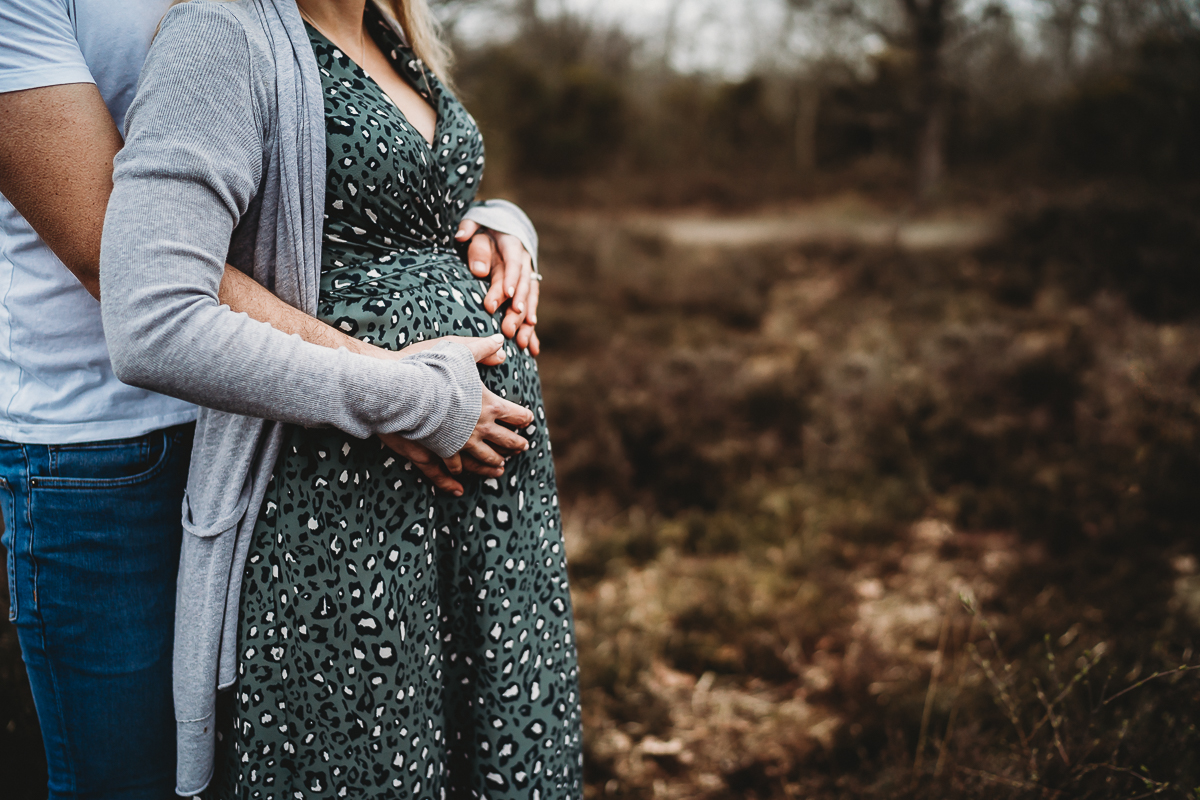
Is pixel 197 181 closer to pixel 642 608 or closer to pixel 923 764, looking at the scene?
pixel 923 764

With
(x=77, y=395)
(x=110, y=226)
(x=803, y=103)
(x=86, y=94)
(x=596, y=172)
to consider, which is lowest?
(x=77, y=395)

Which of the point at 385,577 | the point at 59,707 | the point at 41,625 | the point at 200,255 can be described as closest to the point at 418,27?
the point at 200,255

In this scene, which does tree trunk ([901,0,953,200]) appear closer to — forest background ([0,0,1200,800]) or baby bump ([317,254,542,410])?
forest background ([0,0,1200,800])

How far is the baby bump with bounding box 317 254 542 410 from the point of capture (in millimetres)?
1117

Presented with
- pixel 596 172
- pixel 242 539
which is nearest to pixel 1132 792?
pixel 242 539

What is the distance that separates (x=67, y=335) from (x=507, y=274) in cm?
69

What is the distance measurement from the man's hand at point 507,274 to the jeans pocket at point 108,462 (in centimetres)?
56

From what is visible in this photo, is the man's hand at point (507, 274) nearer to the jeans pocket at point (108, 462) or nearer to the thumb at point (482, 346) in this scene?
the thumb at point (482, 346)

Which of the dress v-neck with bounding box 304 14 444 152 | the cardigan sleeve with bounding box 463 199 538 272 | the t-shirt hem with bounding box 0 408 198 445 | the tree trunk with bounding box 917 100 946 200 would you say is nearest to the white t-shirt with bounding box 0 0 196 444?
the t-shirt hem with bounding box 0 408 198 445

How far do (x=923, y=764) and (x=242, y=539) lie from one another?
1941mm

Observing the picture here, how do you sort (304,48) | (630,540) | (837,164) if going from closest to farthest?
(304,48) < (630,540) < (837,164)

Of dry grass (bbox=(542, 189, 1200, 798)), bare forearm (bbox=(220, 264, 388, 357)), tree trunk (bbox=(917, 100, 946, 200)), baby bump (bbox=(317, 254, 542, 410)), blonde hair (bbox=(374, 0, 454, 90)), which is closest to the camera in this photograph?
bare forearm (bbox=(220, 264, 388, 357))

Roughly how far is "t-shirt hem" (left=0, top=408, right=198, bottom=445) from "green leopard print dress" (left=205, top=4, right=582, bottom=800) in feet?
0.76

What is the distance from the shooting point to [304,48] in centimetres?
105
